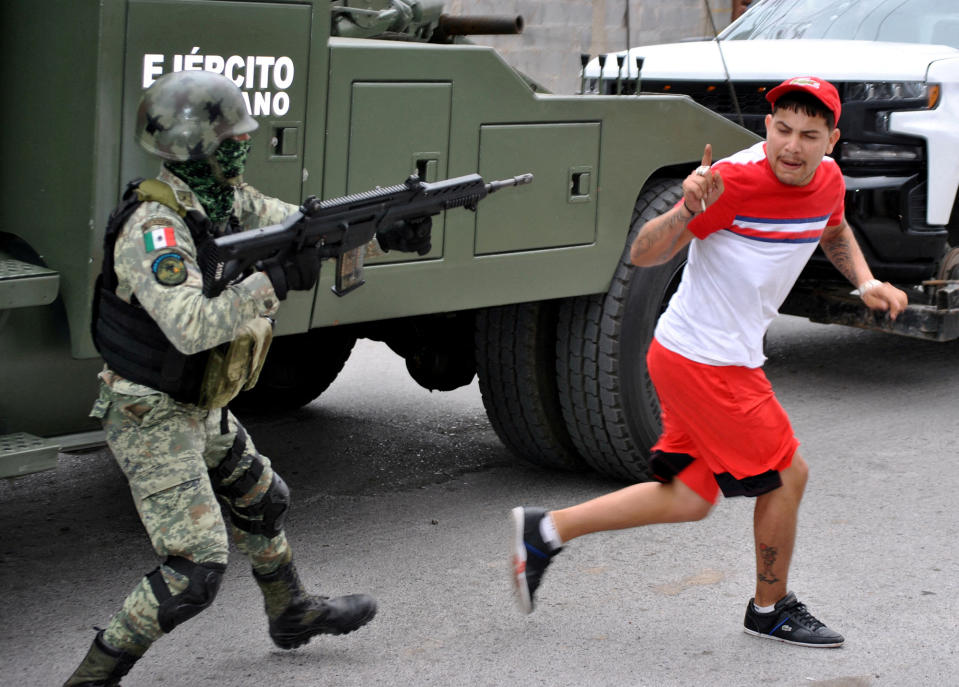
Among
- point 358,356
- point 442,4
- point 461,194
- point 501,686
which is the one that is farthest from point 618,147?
point 358,356

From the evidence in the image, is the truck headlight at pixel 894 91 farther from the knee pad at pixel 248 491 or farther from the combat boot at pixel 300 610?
the knee pad at pixel 248 491

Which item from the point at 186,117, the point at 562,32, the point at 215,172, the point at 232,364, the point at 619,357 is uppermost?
the point at 562,32

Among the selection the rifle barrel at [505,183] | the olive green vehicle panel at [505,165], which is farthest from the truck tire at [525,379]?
the rifle barrel at [505,183]

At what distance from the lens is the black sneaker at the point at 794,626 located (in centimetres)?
363

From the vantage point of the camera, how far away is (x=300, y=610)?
3.46 meters

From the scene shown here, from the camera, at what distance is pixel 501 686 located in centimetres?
343

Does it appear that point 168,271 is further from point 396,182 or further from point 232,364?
point 396,182

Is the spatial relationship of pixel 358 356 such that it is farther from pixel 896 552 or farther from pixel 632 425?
pixel 896 552

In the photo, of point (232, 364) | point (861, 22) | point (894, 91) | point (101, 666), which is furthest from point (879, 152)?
point (101, 666)

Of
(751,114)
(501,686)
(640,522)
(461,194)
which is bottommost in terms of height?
(501,686)

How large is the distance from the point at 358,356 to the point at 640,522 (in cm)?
394

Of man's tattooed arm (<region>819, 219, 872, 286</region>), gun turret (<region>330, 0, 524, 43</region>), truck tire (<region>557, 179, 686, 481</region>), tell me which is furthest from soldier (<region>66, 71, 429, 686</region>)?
truck tire (<region>557, 179, 686, 481</region>)

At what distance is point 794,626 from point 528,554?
73 cm

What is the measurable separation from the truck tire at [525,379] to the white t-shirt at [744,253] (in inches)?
53.1
